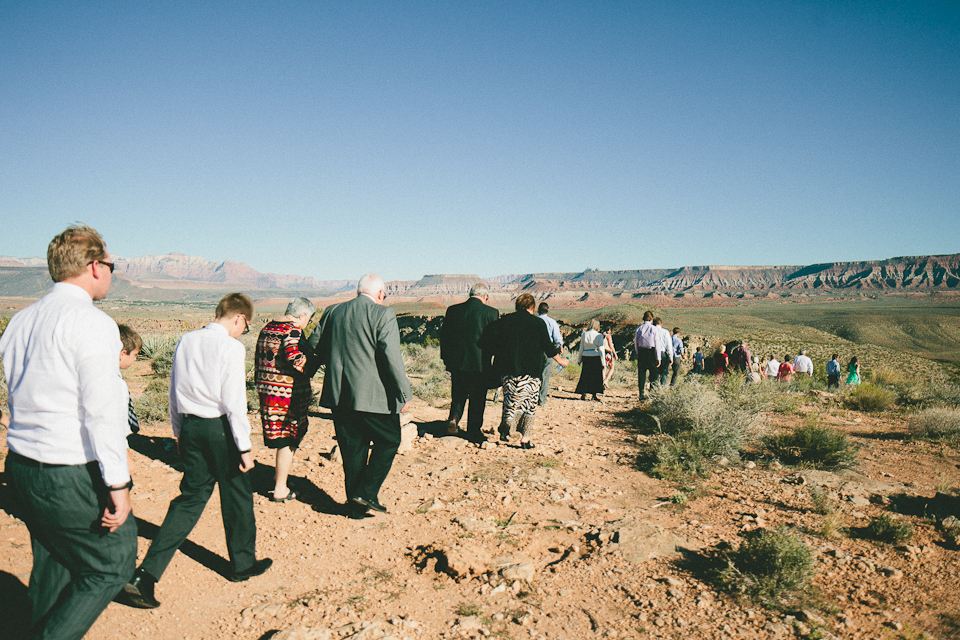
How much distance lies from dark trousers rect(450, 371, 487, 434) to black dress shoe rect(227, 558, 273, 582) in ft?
9.60

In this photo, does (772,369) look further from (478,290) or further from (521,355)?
(478,290)

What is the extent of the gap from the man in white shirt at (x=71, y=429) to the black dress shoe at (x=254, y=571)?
1211mm

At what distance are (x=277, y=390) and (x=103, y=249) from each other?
7.07ft

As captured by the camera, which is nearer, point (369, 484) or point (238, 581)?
point (238, 581)

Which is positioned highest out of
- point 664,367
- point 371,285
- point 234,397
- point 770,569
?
point 371,285

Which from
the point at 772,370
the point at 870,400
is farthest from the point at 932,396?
the point at 772,370

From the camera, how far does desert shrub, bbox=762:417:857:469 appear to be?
215 inches

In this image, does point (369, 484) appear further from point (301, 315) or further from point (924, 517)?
point (924, 517)

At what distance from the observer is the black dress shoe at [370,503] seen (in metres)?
4.03

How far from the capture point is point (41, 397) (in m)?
1.85

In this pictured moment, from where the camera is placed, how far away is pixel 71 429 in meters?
1.89

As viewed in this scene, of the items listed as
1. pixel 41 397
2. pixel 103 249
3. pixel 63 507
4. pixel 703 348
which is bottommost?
pixel 703 348

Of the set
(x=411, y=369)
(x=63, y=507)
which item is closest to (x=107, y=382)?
(x=63, y=507)

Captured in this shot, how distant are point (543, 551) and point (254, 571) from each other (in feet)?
6.38
